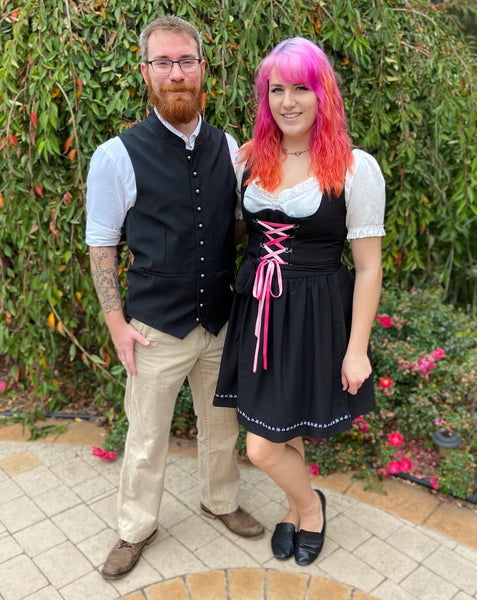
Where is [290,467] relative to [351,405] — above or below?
below

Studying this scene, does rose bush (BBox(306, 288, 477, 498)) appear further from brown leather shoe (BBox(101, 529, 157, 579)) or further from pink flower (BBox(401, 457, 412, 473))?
brown leather shoe (BBox(101, 529, 157, 579))

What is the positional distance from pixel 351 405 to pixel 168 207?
0.98 metres

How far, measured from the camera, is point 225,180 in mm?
1986

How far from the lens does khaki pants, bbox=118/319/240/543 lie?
205cm

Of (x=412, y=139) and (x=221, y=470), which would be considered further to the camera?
(x=412, y=139)

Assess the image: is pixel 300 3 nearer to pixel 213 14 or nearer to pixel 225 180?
pixel 213 14

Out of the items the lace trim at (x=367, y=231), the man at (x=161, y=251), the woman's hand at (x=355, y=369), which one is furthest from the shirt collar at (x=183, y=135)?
the woman's hand at (x=355, y=369)

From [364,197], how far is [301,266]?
1.03 ft

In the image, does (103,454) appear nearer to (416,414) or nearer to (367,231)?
(416,414)

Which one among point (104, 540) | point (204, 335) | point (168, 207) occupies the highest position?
point (168, 207)

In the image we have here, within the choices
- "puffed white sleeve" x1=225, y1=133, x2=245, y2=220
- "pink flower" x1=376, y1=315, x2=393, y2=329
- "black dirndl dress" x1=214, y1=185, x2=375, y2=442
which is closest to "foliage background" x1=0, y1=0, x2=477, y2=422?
"pink flower" x1=376, y1=315, x2=393, y2=329

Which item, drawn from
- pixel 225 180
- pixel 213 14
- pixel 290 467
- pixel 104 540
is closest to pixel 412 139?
pixel 213 14

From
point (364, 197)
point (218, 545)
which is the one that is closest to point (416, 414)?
point (218, 545)

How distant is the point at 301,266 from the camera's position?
1893mm
